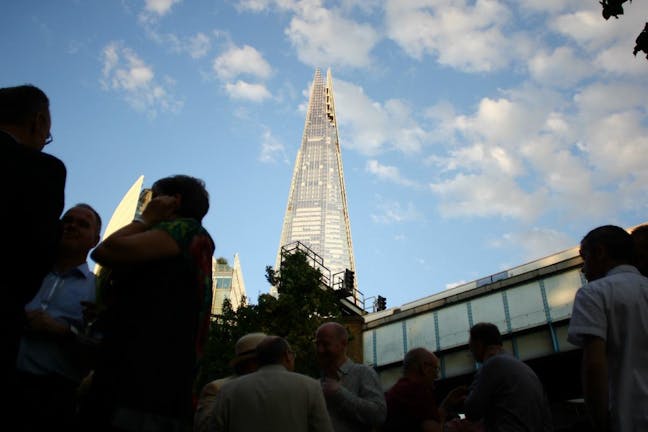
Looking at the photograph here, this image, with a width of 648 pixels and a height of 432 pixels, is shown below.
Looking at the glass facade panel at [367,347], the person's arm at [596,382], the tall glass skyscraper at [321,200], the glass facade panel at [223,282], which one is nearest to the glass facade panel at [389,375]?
the glass facade panel at [367,347]

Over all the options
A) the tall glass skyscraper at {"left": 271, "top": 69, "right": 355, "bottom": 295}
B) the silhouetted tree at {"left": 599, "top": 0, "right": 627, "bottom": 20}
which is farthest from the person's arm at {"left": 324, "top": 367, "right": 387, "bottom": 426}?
the tall glass skyscraper at {"left": 271, "top": 69, "right": 355, "bottom": 295}

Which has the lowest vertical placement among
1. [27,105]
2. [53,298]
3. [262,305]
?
[53,298]

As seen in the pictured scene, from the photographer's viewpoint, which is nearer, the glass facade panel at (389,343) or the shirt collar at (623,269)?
the shirt collar at (623,269)

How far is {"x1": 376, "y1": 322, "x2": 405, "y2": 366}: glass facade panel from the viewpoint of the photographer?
2742 centimetres

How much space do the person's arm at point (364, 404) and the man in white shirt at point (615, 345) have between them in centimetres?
189

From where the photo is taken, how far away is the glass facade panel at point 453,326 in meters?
24.4

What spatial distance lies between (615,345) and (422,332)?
2362 cm

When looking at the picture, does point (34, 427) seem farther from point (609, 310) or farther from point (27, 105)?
point (609, 310)

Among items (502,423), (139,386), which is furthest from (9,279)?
(502,423)

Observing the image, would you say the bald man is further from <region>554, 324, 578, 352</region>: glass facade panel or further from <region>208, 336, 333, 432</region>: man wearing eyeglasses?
<region>554, 324, 578, 352</region>: glass facade panel

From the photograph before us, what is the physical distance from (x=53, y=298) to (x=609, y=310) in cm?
326

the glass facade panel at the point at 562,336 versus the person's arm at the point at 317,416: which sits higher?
the glass facade panel at the point at 562,336

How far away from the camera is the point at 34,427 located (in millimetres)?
2305

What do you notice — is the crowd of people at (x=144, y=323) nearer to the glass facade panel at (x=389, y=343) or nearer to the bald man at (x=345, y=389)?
the bald man at (x=345, y=389)
